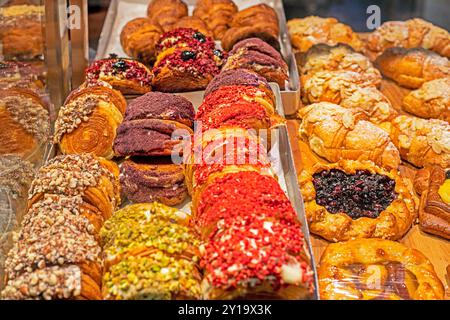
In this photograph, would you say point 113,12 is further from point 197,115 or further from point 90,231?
point 90,231

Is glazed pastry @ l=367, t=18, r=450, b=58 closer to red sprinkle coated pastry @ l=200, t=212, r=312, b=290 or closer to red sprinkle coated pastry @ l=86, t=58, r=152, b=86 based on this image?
red sprinkle coated pastry @ l=86, t=58, r=152, b=86

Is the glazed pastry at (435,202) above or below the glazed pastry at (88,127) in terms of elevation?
below

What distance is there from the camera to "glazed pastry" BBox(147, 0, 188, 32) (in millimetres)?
4280

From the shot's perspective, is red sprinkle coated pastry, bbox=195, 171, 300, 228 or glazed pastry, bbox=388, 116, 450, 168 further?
glazed pastry, bbox=388, 116, 450, 168

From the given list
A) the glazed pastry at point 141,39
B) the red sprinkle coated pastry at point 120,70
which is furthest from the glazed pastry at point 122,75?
the glazed pastry at point 141,39

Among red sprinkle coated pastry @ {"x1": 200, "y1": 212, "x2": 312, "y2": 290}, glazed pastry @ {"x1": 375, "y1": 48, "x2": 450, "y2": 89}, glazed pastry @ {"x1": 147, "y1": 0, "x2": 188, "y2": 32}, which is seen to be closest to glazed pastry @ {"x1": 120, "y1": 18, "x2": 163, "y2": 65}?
glazed pastry @ {"x1": 147, "y1": 0, "x2": 188, "y2": 32}

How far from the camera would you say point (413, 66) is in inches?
160

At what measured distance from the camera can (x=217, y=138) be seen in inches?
95.6

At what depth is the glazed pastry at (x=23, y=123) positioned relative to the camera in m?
2.55

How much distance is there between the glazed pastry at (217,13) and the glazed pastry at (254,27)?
0.07m

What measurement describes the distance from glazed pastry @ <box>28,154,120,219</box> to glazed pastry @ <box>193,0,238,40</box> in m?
1.99

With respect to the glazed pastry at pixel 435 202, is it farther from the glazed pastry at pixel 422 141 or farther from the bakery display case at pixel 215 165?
the glazed pastry at pixel 422 141

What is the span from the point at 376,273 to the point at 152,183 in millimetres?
1010
